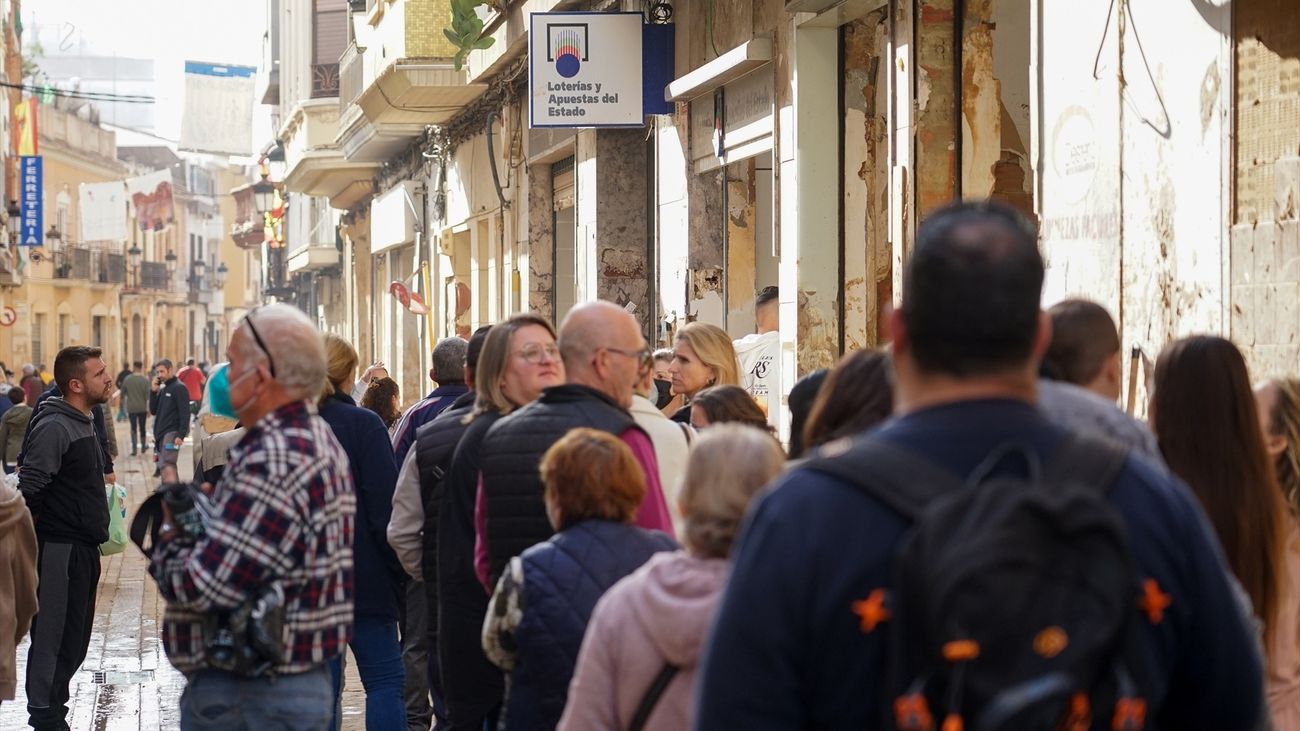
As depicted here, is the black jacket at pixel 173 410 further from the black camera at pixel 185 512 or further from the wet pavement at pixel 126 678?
the black camera at pixel 185 512

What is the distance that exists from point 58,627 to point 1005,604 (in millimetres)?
7131

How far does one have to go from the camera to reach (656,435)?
545 cm

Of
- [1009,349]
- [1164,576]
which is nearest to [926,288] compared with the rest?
[1009,349]

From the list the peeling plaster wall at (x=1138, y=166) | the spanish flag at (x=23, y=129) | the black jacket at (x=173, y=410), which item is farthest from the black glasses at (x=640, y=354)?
the spanish flag at (x=23, y=129)

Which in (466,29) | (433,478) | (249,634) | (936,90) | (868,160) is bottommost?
(249,634)

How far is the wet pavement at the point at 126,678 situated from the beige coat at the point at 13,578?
2.35 ft

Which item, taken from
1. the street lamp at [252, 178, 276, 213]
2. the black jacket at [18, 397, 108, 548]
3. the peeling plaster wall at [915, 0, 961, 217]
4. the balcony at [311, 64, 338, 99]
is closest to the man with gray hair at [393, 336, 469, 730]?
the black jacket at [18, 397, 108, 548]

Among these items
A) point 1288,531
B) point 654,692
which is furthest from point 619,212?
point 654,692

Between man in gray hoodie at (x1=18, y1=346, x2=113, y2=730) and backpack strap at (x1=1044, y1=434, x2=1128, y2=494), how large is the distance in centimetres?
685

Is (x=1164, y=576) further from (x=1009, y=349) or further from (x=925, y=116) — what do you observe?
(x=925, y=116)

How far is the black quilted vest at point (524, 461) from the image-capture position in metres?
5.22

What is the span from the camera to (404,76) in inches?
811

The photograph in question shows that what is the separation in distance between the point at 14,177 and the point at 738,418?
52.9m

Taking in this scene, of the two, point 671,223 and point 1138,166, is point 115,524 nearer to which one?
point 671,223
